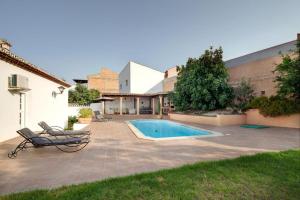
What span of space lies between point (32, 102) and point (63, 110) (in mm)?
4262

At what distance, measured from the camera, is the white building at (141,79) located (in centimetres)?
3161

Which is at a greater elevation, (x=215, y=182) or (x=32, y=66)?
(x=32, y=66)

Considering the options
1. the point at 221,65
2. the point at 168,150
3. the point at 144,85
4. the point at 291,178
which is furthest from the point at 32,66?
the point at 144,85

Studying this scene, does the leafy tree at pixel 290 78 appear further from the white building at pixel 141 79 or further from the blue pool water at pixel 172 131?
the white building at pixel 141 79

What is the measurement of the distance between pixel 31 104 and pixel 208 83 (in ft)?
45.4

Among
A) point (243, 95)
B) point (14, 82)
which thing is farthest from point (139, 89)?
point (14, 82)

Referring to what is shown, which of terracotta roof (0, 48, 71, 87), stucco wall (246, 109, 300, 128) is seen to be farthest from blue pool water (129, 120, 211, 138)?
terracotta roof (0, 48, 71, 87)

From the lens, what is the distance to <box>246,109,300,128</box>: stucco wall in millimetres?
12055

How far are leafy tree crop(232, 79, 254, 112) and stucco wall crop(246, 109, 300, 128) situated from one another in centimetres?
94

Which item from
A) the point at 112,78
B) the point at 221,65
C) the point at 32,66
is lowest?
the point at 32,66

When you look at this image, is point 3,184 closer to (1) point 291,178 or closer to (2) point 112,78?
(1) point 291,178

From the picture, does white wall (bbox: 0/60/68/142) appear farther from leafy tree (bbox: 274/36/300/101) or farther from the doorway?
leafy tree (bbox: 274/36/300/101)

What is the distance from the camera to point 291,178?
12.4ft

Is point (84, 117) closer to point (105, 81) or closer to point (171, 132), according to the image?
point (171, 132)
